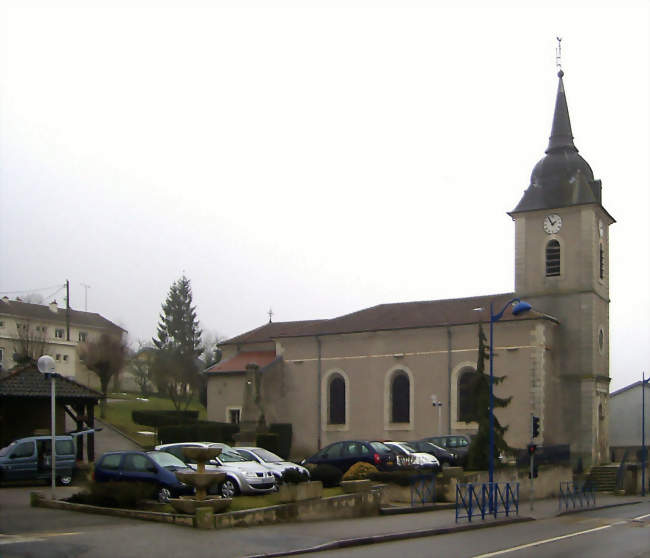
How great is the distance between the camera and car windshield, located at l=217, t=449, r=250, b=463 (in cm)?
2262

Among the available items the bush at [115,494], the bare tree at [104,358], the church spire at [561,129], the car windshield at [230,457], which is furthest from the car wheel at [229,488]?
the bare tree at [104,358]

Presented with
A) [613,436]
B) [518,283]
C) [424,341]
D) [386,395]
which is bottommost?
[613,436]

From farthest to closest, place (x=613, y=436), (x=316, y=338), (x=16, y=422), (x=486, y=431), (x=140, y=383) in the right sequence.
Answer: (x=140, y=383) → (x=613, y=436) → (x=316, y=338) → (x=16, y=422) → (x=486, y=431)

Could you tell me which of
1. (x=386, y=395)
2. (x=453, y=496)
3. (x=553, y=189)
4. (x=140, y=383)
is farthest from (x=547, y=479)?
(x=140, y=383)

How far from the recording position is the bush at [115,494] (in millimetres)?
18328

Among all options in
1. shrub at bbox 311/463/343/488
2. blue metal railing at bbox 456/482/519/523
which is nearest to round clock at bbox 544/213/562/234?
blue metal railing at bbox 456/482/519/523

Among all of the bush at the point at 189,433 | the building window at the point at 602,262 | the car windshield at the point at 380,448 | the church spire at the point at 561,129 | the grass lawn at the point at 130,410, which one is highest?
the church spire at the point at 561,129

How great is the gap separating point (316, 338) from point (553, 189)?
16.2 m

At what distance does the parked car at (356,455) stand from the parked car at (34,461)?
8.14m

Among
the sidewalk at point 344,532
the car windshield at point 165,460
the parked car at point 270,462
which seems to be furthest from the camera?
the parked car at point 270,462

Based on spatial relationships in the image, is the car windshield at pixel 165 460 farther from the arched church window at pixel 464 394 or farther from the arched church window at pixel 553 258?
the arched church window at pixel 553 258

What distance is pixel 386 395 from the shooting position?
4575cm

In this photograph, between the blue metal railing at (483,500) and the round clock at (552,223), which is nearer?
the blue metal railing at (483,500)

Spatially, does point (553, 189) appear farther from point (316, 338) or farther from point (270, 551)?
point (270, 551)
